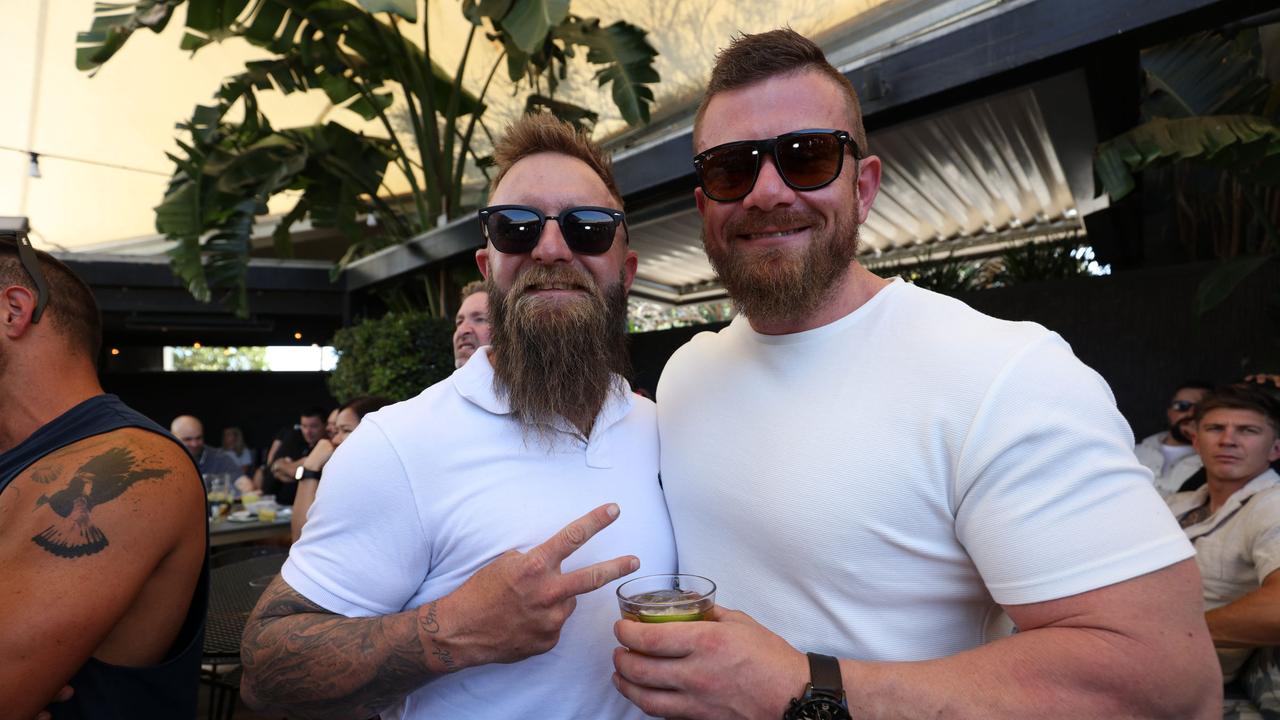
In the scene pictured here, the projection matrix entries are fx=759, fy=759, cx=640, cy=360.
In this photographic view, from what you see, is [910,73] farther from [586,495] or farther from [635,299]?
[635,299]

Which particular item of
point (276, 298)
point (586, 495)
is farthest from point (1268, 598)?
point (276, 298)

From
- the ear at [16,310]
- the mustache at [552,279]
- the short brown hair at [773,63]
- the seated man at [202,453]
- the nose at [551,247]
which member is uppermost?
the short brown hair at [773,63]

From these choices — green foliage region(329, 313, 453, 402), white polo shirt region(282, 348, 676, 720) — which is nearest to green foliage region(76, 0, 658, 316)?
green foliage region(329, 313, 453, 402)

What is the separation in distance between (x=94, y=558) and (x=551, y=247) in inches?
45.7

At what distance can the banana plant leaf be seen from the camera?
10.4 ft

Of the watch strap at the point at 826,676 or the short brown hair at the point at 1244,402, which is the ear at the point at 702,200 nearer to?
the watch strap at the point at 826,676

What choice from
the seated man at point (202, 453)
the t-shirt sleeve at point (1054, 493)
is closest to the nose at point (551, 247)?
the t-shirt sleeve at point (1054, 493)

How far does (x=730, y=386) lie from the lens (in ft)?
5.21

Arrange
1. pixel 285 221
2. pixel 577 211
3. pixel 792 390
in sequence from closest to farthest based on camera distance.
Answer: pixel 792 390
pixel 577 211
pixel 285 221

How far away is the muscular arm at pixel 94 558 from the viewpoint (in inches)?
59.9

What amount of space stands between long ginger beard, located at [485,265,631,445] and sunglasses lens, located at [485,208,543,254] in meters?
0.06

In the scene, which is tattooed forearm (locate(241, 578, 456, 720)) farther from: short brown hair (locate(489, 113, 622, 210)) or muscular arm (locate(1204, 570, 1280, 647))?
muscular arm (locate(1204, 570, 1280, 647))

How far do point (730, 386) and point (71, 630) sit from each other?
1.44 metres

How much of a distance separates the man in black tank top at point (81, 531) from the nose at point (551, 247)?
3.33 ft
